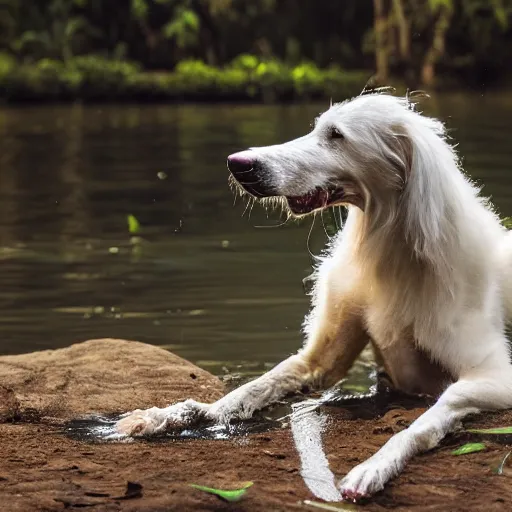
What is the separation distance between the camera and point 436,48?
38.6 metres

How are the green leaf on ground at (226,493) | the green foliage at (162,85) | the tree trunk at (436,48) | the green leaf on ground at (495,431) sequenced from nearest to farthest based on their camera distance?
1. the green leaf on ground at (226,493)
2. the green leaf on ground at (495,431)
3. the green foliage at (162,85)
4. the tree trunk at (436,48)

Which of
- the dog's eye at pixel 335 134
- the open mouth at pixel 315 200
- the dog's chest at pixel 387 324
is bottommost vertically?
the dog's chest at pixel 387 324

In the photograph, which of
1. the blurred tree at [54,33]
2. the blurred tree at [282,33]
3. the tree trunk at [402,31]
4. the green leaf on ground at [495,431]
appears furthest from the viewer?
the blurred tree at [54,33]

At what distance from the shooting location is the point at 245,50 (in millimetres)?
43812

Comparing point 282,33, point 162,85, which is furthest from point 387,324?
point 282,33

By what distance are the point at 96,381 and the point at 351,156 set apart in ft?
6.55

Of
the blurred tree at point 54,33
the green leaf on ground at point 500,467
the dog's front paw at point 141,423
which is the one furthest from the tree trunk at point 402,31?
the green leaf on ground at point 500,467

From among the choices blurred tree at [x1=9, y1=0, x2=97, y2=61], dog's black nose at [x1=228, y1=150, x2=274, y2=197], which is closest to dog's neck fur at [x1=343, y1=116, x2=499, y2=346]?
dog's black nose at [x1=228, y1=150, x2=274, y2=197]

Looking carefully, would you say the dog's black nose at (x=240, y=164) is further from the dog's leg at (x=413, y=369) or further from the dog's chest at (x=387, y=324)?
the dog's leg at (x=413, y=369)

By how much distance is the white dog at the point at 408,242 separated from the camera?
16.5 feet

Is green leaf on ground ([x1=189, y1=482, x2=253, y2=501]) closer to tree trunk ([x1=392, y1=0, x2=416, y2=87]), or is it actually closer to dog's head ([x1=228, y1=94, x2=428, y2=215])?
dog's head ([x1=228, y1=94, x2=428, y2=215])

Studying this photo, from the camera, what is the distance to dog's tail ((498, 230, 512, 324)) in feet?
17.9

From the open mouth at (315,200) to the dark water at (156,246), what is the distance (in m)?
1.97

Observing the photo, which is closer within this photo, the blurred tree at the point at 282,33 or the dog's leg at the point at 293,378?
the dog's leg at the point at 293,378
